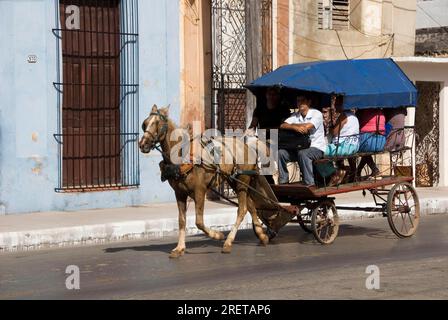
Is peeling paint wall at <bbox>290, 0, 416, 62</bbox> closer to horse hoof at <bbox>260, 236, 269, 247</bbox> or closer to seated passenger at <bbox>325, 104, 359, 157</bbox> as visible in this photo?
seated passenger at <bbox>325, 104, 359, 157</bbox>

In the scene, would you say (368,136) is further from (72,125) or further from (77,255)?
(72,125)

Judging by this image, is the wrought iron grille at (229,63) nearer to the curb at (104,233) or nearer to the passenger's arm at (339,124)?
the curb at (104,233)

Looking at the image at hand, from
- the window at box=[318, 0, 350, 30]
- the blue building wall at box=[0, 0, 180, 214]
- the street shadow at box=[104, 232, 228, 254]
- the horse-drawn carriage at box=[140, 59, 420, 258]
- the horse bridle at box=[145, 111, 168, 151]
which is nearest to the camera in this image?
the horse bridle at box=[145, 111, 168, 151]

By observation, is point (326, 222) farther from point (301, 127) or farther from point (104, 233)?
point (104, 233)

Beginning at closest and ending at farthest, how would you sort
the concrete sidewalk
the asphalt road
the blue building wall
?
the asphalt road < the concrete sidewalk < the blue building wall

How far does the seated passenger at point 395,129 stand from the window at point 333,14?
8.29 m

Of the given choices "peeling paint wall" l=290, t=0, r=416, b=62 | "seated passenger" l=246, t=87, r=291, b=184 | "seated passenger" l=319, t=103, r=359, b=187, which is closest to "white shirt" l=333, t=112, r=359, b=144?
"seated passenger" l=319, t=103, r=359, b=187

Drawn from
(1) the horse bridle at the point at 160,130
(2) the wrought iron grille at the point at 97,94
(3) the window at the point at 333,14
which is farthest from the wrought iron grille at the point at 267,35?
(1) the horse bridle at the point at 160,130

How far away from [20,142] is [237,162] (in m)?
5.72

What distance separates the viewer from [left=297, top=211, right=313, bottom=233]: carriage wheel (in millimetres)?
13372

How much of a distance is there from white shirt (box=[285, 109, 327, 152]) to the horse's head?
2.06m

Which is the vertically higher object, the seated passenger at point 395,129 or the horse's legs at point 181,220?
the seated passenger at point 395,129

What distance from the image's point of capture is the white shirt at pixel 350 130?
13.2m
